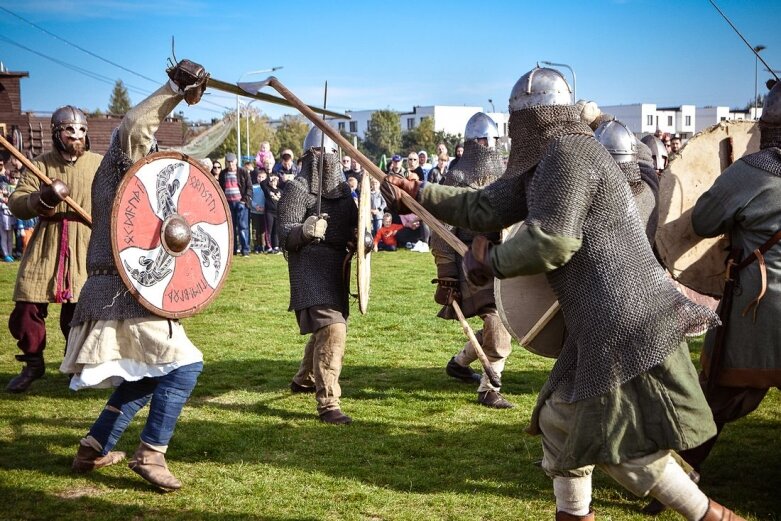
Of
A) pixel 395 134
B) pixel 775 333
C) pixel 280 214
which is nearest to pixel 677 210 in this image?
pixel 775 333

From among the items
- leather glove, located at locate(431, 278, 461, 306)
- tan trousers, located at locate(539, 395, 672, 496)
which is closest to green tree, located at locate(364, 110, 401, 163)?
leather glove, located at locate(431, 278, 461, 306)

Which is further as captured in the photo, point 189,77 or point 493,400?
point 493,400

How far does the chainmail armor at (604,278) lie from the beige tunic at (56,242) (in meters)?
4.14

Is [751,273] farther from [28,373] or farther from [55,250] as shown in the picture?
[28,373]

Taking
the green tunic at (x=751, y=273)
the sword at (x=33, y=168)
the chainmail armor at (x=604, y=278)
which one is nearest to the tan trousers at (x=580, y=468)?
the chainmail armor at (x=604, y=278)

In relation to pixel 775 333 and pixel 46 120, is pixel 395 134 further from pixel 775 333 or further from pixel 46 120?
pixel 775 333

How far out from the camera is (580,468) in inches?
123

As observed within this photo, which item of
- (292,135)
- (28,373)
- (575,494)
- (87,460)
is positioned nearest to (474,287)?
(87,460)

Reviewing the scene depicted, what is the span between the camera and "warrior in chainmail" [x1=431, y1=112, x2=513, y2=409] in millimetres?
6074

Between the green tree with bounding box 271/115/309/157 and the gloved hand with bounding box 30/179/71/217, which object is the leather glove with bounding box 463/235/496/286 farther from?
the green tree with bounding box 271/115/309/157

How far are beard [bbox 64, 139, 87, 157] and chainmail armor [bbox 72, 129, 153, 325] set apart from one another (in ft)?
5.84

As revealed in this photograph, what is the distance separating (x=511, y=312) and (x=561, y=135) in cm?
81

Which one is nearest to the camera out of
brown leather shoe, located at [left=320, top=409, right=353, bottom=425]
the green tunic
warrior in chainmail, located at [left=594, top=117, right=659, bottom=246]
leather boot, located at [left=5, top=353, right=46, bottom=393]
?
the green tunic

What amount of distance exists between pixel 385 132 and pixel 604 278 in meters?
55.0
